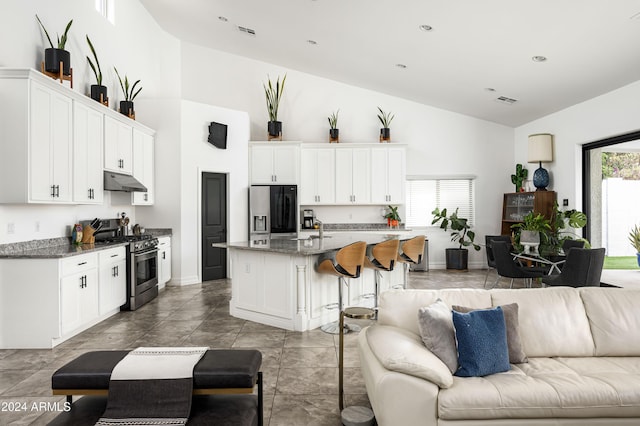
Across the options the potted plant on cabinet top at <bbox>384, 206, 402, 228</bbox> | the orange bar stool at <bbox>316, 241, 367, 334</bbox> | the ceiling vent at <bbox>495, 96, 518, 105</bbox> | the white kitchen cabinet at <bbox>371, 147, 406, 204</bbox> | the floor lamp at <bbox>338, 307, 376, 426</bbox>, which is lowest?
the floor lamp at <bbox>338, 307, 376, 426</bbox>

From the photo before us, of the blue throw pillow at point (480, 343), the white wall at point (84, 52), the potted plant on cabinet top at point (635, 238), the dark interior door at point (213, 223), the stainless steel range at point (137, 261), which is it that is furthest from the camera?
the dark interior door at point (213, 223)

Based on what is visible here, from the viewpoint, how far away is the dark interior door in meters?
7.53

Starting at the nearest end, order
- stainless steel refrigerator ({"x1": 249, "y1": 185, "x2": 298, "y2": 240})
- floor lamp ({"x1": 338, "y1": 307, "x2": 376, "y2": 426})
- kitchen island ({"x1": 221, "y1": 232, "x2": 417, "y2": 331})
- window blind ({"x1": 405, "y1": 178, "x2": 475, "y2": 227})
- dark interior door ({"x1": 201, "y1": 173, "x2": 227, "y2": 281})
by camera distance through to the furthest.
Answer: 1. floor lamp ({"x1": 338, "y1": 307, "x2": 376, "y2": 426})
2. kitchen island ({"x1": 221, "y1": 232, "x2": 417, "y2": 331})
3. dark interior door ({"x1": 201, "y1": 173, "x2": 227, "y2": 281})
4. stainless steel refrigerator ({"x1": 249, "y1": 185, "x2": 298, "y2": 240})
5. window blind ({"x1": 405, "y1": 178, "x2": 475, "y2": 227})

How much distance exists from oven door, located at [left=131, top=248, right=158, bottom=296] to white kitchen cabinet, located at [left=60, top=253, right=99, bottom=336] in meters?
0.78

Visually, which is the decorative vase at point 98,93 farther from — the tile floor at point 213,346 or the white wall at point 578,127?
the white wall at point 578,127

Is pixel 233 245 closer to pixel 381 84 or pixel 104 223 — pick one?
pixel 104 223

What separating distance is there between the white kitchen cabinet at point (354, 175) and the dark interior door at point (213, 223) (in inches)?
92.4

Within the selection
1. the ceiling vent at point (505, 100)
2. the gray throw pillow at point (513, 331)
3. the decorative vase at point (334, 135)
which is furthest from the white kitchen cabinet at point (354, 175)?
the gray throw pillow at point (513, 331)

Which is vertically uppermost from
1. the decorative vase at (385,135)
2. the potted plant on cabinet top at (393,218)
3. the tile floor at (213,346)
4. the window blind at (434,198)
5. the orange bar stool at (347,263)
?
the decorative vase at (385,135)

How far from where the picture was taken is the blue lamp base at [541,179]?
24.3 feet

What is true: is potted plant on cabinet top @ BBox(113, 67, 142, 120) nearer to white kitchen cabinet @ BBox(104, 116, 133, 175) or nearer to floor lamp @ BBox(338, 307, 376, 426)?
white kitchen cabinet @ BBox(104, 116, 133, 175)

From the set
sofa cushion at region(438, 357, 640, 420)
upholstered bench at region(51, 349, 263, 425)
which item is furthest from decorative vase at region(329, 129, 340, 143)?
upholstered bench at region(51, 349, 263, 425)

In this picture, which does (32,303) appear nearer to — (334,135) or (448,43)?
(448,43)

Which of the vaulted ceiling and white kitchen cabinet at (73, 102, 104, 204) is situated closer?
the vaulted ceiling
